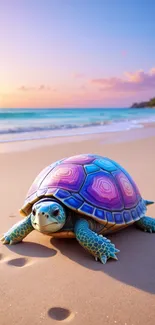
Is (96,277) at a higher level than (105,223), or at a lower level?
lower

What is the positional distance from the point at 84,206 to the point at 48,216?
40cm

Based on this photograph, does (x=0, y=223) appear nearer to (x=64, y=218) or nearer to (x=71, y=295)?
(x=64, y=218)

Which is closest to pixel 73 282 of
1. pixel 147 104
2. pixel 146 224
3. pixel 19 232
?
pixel 19 232

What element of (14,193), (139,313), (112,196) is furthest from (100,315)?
(14,193)

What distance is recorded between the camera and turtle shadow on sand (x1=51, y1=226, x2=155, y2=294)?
2988mm

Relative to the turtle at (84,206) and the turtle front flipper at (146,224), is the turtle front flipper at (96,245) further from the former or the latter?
the turtle front flipper at (146,224)

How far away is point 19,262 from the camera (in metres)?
3.37

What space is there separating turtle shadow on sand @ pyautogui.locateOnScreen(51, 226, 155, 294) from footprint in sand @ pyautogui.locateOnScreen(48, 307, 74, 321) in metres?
0.61

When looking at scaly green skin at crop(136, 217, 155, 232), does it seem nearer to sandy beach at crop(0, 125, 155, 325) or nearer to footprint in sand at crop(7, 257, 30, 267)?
sandy beach at crop(0, 125, 155, 325)

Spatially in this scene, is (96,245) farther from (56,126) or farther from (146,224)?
(56,126)

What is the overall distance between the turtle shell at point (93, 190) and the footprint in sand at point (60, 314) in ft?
3.58

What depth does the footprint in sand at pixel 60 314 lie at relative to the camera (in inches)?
97.6

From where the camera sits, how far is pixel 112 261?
11.0 feet

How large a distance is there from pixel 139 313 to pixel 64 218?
1240 mm
